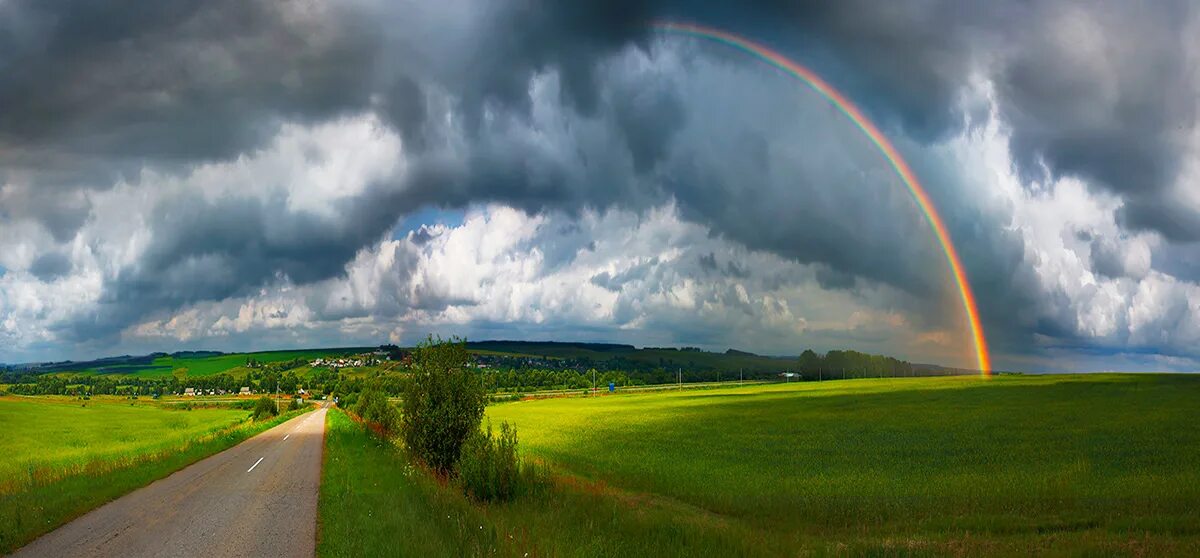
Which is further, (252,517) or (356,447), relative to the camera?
(356,447)

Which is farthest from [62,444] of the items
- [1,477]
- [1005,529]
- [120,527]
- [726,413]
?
[1005,529]

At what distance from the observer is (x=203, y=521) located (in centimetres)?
1677

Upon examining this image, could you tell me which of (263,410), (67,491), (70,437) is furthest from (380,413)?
(263,410)

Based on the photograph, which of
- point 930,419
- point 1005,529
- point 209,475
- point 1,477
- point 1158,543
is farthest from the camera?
point 930,419

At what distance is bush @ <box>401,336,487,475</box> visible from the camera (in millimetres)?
23828

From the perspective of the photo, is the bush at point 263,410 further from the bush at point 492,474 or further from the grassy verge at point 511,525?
the bush at point 492,474

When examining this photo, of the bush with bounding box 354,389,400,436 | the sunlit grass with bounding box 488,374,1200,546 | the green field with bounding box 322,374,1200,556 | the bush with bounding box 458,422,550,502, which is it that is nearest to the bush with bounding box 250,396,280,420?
the bush with bounding box 354,389,400,436

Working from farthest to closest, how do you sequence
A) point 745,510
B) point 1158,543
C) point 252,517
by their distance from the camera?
1. point 745,510
2. point 252,517
3. point 1158,543

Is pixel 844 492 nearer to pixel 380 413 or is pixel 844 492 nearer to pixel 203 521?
pixel 203 521

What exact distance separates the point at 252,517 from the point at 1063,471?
24949 mm

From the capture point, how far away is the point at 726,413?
202ft

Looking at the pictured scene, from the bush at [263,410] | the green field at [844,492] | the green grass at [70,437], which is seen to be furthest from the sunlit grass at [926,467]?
the bush at [263,410]

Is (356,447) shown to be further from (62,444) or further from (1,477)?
(62,444)

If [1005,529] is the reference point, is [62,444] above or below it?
below
